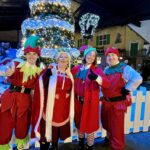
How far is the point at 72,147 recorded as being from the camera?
3342mm

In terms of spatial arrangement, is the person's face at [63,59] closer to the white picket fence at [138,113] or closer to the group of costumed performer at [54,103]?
the group of costumed performer at [54,103]

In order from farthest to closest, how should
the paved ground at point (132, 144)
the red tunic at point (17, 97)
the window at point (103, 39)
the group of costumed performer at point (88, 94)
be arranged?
the window at point (103, 39), the paved ground at point (132, 144), the group of costumed performer at point (88, 94), the red tunic at point (17, 97)

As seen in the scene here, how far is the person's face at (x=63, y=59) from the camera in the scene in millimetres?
2641

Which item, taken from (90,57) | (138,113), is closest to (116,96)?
(90,57)

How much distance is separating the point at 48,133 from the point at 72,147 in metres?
0.89

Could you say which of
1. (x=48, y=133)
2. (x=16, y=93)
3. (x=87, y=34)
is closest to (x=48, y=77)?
(x=16, y=93)

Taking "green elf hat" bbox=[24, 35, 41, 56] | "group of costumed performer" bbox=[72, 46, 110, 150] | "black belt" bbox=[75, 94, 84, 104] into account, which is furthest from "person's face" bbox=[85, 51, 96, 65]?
"green elf hat" bbox=[24, 35, 41, 56]

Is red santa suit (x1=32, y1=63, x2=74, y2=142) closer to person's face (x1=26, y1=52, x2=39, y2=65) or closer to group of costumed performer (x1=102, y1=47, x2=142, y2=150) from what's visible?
person's face (x1=26, y1=52, x2=39, y2=65)

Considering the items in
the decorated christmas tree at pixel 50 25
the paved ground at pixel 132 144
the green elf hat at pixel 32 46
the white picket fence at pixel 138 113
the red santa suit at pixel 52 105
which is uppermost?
the decorated christmas tree at pixel 50 25

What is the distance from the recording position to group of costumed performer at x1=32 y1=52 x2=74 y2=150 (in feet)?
8.39

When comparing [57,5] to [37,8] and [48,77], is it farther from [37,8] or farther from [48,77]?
[48,77]

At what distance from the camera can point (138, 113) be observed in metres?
4.06

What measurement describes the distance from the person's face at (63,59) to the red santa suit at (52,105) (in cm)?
9

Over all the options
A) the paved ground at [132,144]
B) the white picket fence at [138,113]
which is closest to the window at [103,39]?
the white picket fence at [138,113]
